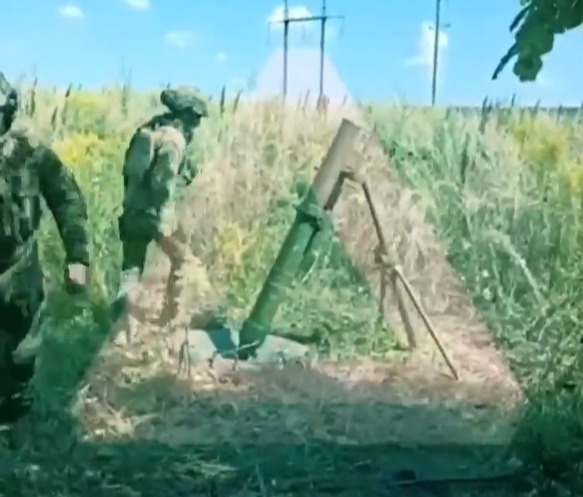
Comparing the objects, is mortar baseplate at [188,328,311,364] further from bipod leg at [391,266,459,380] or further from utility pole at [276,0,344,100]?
utility pole at [276,0,344,100]

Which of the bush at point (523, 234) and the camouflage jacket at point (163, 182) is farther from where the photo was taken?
the bush at point (523, 234)

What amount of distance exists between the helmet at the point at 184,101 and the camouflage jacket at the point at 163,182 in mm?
46

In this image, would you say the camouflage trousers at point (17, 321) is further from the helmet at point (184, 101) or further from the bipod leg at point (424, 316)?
the bipod leg at point (424, 316)

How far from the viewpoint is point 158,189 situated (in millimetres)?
2717

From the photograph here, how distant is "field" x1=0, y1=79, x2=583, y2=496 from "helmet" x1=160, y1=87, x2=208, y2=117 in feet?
0.12

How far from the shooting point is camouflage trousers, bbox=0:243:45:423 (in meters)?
2.68

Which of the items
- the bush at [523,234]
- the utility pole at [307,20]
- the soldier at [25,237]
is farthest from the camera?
the bush at [523,234]

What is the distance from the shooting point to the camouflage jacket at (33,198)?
8.75 ft

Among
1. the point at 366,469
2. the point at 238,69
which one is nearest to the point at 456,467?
the point at 366,469

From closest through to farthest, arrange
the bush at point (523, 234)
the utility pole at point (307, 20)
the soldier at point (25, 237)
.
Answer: the soldier at point (25, 237)
the utility pole at point (307, 20)
the bush at point (523, 234)

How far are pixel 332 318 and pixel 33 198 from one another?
681 millimetres

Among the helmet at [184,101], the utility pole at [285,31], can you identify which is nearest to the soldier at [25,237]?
the helmet at [184,101]

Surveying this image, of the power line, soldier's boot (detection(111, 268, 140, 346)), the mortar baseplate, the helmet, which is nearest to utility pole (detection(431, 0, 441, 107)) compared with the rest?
the power line

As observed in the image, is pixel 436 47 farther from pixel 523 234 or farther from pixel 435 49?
pixel 523 234
